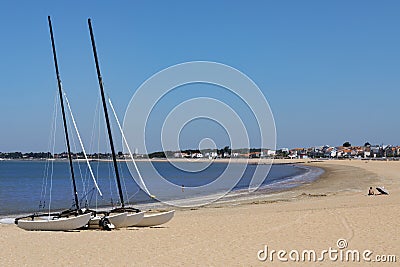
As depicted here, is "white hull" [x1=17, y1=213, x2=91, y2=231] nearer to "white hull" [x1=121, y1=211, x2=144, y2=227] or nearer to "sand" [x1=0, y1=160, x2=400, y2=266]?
"sand" [x1=0, y1=160, x2=400, y2=266]

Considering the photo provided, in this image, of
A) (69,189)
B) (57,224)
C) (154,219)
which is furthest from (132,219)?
(69,189)

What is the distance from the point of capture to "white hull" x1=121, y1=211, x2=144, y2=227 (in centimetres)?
1769

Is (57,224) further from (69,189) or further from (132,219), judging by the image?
(69,189)

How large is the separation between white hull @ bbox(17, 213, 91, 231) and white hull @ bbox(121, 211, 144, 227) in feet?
4.24

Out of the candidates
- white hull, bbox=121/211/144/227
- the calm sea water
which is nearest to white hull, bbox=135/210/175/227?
white hull, bbox=121/211/144/227

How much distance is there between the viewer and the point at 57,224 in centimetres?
1805

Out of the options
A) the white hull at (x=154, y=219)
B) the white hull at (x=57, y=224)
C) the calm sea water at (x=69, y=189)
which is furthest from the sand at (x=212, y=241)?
the calm sea water at (x=69, y=189)

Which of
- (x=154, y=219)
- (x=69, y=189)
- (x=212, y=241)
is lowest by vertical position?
(x=212, y=241)

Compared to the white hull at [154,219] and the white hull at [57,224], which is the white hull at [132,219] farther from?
the white hull at [57,224]

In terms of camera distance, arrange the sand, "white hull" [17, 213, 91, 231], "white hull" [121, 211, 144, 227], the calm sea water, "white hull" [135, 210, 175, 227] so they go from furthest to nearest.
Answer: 1. the calm sea water
2. "white hull" [135, 210, 175, 227]
3. "white hull" [17, 213, 91, 231]
4. "white hull" [121, 211, 144, 227]
5. the sand

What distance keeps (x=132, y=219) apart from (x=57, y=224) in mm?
2570

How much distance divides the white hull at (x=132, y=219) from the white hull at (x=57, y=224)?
4.24ft

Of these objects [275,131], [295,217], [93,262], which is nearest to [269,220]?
[295,217]

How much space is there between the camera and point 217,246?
13.8 meters
